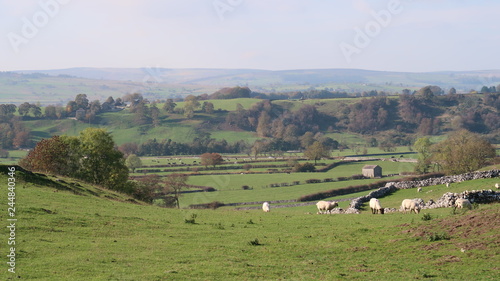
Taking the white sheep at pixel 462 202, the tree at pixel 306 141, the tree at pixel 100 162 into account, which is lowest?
the tree at pixel 306 141

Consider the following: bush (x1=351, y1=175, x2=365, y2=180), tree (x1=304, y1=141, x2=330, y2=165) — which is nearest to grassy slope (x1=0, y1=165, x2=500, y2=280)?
bush (x1=351, y1=175, x2=365, y2=180)

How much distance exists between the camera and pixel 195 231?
25000 mm

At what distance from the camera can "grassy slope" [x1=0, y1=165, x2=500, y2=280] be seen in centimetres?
1617

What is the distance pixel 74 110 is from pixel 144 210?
169m

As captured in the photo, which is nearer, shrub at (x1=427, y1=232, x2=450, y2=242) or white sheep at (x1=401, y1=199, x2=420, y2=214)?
shrub at (x1=427, y1=232, x2=450, y2=242)

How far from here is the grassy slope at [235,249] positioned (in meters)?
16.2

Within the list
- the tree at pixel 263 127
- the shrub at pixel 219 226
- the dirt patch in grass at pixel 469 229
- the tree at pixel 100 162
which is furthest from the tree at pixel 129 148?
the dirt patch in grass at pixel 469 229

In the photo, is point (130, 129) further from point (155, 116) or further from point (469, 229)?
point (469, 229)

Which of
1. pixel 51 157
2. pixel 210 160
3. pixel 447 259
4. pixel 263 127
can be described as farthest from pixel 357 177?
pixel 263 127

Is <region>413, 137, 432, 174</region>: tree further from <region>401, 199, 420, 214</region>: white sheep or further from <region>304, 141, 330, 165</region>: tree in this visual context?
<region>401, 199, 420, 214</region>: white sheep

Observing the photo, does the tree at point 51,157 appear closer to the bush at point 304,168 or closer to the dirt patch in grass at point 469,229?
the dirt patch in grass at point 469,229

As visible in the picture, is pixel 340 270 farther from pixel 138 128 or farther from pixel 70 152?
pixel 138 128

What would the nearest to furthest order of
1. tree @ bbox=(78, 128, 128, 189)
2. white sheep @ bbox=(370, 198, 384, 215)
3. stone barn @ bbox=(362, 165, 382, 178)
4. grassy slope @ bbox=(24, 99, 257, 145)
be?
white sheep @ bbox=(370, 198, 384, 215)
tree @ bbox=(78, 128, 128, 189)
stone barn @ bbox=(362, 165, 382, 178)
grassy slope @ bbox=(24, 99, 257, 145)

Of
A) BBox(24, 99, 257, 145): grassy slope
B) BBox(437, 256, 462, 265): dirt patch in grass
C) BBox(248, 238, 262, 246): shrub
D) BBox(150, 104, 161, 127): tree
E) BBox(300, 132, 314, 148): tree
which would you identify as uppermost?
BBox(437, 256, 462, 265): dirt patch in grass
